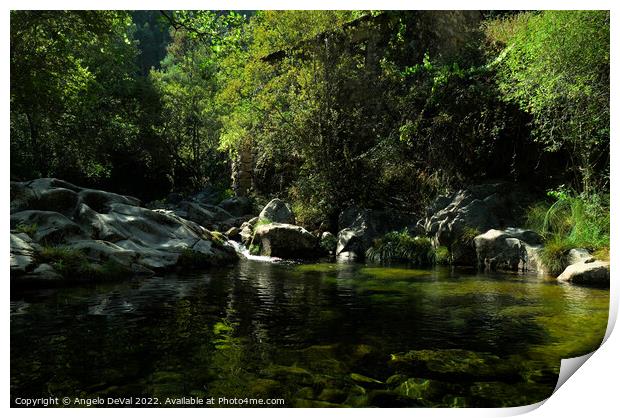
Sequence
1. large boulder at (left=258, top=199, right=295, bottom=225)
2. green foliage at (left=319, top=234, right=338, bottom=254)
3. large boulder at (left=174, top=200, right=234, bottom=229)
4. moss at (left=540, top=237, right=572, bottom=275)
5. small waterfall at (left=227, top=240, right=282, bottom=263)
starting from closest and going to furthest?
moss at (left=540, top=237, right=572, bottom=275)
small waterfall at (left=227, top=240, right=282, bottom=263)
green foliage at (left=319, top=234, right=338, bottom=254)
large boulder at (left=258, top=199, right=295, bottom=225)
large boulder at (left=174, top=200, right=234, bottom=229)

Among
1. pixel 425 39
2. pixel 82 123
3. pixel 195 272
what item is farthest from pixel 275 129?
pixel 195 272

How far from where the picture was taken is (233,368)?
3.07 metres

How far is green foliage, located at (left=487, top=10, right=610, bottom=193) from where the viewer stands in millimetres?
5410

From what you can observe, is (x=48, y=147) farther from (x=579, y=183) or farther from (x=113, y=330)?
(x=579, y=183)

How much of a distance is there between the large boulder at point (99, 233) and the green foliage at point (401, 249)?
369 centimetres

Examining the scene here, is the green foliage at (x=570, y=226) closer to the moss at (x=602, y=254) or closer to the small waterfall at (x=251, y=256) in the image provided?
the moss at (x=602, y=254)

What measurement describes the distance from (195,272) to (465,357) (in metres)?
6.16

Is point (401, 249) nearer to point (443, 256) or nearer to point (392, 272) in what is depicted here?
point (443, 256)

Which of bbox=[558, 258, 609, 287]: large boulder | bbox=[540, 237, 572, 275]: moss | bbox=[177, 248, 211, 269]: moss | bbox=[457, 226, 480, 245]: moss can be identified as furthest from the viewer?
bbox=[457, 226, 480, 245]: moss

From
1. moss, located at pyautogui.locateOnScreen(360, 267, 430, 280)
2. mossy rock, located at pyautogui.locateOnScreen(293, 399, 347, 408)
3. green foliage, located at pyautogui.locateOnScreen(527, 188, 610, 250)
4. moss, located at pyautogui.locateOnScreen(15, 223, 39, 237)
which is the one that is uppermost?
green foliage, located at pyautogui.locateOnScreen(527, 188, 610, 250)

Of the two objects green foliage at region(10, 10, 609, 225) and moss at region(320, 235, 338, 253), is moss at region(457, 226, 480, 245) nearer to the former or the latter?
green foliage at region(10, 10, 609, 225)

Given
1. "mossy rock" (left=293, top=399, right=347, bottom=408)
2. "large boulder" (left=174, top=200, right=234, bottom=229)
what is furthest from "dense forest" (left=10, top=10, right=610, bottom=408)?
"large boulder" (left=174, top=200, right=234, bottom=229)

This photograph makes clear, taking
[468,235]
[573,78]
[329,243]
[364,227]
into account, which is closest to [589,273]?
[573,78]

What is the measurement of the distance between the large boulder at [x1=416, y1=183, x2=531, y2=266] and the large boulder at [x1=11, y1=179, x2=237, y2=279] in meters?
5.08
